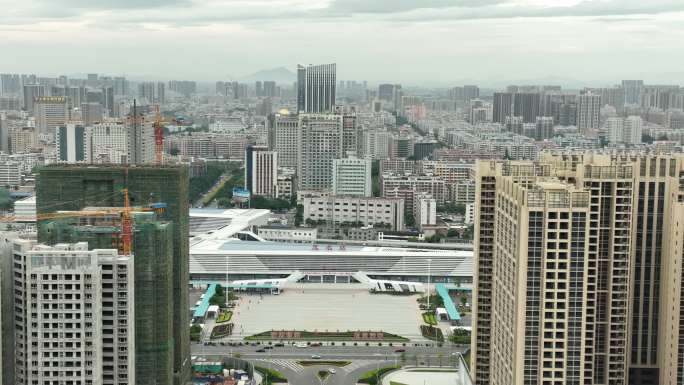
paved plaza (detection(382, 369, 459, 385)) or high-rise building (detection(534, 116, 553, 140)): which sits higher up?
high-rise building (detection(534, 116, 553, 140))

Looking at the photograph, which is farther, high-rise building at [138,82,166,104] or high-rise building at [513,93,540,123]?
high-rise building at [138,82,166,104]

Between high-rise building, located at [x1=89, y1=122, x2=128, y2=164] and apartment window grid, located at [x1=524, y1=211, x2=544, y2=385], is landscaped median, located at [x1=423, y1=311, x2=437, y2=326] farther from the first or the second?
high-rise building, located at [x1=89, y1=122, x2=128, y2=164]

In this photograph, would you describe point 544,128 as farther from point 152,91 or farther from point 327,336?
point 327,336

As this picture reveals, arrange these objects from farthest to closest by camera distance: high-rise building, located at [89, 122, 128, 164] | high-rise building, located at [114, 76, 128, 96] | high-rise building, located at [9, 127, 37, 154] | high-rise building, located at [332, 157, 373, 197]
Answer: high-rise building, located at [114, 76, 128, 96], high-rise building, located at [9, 127, 37, 154], high-rise building, located at [89, 122, 128, 164], high-rise building, located at [332, 157, 373, 197]

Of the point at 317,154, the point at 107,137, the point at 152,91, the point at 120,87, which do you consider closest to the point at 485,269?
the point at 317,154

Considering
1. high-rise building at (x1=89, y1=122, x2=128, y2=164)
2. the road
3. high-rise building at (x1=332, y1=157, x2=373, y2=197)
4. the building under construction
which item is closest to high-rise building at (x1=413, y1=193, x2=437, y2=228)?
high-rise building at (x1=332, y1=157, x2=373, y2=197)

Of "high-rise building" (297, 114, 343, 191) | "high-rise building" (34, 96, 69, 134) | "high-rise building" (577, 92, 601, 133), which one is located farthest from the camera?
"high-rise building" (577, 92, 601, 133)

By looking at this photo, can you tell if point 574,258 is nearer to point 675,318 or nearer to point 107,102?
point 675,318
